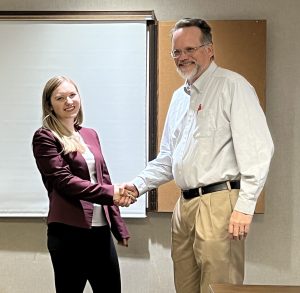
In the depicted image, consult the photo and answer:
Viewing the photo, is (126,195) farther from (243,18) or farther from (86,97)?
(243,18)

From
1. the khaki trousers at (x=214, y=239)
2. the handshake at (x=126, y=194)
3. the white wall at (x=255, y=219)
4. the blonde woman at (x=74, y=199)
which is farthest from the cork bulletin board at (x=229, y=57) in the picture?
the khaki trousers at (x=214, y=239)

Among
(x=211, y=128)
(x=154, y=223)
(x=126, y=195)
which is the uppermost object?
(x=211, y=128)

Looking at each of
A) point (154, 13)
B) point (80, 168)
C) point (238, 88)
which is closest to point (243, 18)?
point (154, 13)

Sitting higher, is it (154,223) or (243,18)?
(243,18)

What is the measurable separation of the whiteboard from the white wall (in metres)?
0.15

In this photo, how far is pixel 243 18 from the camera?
3.25 meters

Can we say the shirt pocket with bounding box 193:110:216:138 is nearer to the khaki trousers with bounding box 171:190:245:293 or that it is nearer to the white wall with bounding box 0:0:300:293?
the khaki trousers with bounding box 171:190:245:293

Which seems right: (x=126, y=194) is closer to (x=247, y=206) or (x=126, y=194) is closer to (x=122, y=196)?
(x=122, y=196)

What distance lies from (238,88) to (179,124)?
14.2 inches

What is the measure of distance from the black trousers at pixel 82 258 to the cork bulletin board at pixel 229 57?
733mm

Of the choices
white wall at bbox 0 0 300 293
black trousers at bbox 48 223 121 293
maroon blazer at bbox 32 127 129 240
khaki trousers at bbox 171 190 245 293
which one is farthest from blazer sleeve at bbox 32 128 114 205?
white wall at bbox 0 0 300 293

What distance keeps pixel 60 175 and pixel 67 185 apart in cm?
6

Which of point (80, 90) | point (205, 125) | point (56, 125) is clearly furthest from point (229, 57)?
point (56, 125)

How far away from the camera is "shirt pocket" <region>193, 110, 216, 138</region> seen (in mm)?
2203
